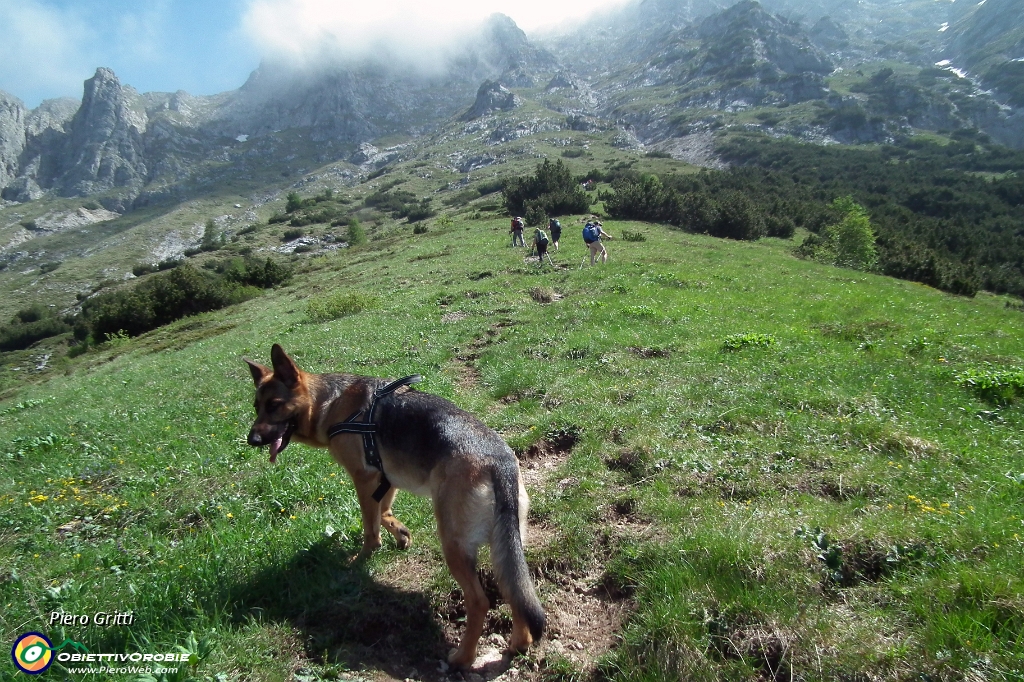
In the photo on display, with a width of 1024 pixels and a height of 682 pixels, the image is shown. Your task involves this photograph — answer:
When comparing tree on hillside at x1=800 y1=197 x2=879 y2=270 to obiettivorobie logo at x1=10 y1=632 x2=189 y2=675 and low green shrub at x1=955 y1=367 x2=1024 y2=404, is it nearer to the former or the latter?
low green shrub at x1=955 y1=367 x2=1024 y2=404

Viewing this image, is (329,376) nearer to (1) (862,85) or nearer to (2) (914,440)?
(2) (914,440)

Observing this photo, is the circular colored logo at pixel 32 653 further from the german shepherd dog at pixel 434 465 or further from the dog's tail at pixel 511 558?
the dog's tail at pixel 511 558

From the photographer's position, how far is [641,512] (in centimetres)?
600

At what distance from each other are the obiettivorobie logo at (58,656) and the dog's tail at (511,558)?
2.30 metres

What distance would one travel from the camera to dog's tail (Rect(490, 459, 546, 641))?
3.98m

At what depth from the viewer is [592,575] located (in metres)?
5.35

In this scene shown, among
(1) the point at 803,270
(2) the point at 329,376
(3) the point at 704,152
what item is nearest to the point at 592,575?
(2) the point at 329,376

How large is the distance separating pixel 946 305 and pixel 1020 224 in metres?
56.7

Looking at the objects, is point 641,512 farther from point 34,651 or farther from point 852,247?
point 852,247

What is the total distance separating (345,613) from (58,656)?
2.00 meters

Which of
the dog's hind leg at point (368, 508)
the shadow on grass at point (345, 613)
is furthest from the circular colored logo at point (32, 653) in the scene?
the dog's hind leg at point (368, 508)

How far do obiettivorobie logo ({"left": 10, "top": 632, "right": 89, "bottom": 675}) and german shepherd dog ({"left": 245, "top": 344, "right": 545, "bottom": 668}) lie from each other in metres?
1.99

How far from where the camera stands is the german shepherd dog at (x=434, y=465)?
4.25 m

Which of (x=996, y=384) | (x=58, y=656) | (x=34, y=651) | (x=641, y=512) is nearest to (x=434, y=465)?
(x=641, y=512)
